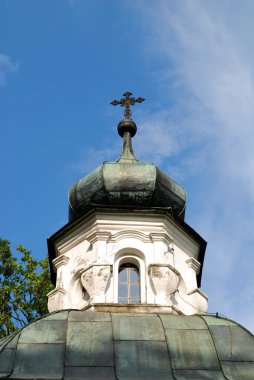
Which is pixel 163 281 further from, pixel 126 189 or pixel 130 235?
pixel 126 189

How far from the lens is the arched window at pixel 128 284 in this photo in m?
12.0

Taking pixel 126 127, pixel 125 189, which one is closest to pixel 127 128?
pixel 126 127

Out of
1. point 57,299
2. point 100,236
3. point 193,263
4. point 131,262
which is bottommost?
point 57,299

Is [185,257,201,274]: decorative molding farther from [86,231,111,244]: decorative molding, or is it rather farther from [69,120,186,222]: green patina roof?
[86,231,111,244]: decorative molding

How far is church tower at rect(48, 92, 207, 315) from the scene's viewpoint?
12.0 meters

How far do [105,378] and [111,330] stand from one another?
104 cm

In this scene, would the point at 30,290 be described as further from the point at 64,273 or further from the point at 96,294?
the point at 96,294

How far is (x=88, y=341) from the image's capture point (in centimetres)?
957

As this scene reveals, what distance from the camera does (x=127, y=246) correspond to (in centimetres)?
1262

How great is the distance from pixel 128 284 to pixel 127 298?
32 cm

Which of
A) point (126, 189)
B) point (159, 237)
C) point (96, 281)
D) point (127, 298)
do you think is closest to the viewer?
point (96, 281)

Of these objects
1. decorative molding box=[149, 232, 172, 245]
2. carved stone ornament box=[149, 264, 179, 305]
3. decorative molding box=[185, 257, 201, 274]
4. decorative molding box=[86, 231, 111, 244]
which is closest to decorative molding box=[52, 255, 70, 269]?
decorative molding box=[86, 231, 111, 244]

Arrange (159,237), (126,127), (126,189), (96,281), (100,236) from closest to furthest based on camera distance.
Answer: (96,281)
(100,236)
(159,237)
(126,189)
(126,127)

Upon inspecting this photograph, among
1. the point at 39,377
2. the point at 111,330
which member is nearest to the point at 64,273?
the point at 111,330
